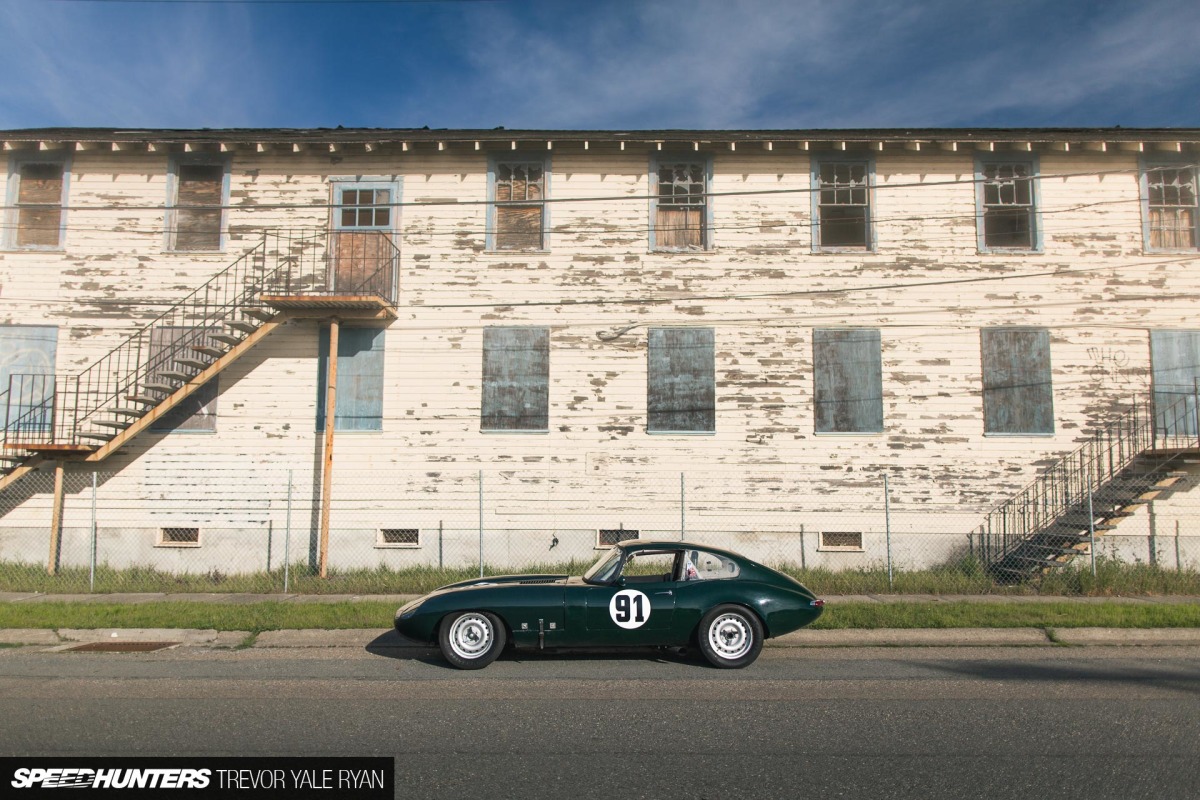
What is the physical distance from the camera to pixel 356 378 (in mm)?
15875

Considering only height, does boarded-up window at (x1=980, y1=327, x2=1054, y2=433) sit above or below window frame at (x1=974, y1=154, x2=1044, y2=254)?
below

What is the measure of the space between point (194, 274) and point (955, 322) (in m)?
14.0

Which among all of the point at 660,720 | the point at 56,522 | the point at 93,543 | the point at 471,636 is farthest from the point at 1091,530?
the point at 56,522

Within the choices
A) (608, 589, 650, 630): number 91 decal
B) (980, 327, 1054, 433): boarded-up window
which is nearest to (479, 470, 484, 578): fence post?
(608, 589, 650, 630): number 91 decal

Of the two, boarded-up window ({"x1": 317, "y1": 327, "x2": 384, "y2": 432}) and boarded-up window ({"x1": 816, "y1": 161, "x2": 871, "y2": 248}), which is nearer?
boarded-up window ({"x1": 317, "y1": 327, "x2": 384, "y2": 432})

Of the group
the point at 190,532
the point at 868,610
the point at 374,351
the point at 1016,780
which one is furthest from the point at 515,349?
the point at 1016,780

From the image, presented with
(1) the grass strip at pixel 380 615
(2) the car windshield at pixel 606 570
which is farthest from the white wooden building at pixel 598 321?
(2) the car windshield at pixel 606 570

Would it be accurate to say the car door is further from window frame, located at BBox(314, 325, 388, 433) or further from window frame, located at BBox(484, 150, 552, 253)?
window frame, located at BBox(484, 150, 552, 253)

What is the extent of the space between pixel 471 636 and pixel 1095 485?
1217 cm

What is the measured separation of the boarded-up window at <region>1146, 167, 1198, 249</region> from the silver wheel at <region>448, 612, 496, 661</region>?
47.3ft

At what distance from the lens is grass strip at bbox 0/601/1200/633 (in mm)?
10641

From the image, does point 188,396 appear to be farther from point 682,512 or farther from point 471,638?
point 471,638

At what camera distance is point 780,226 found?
16094mm

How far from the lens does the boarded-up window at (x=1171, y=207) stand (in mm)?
15992
